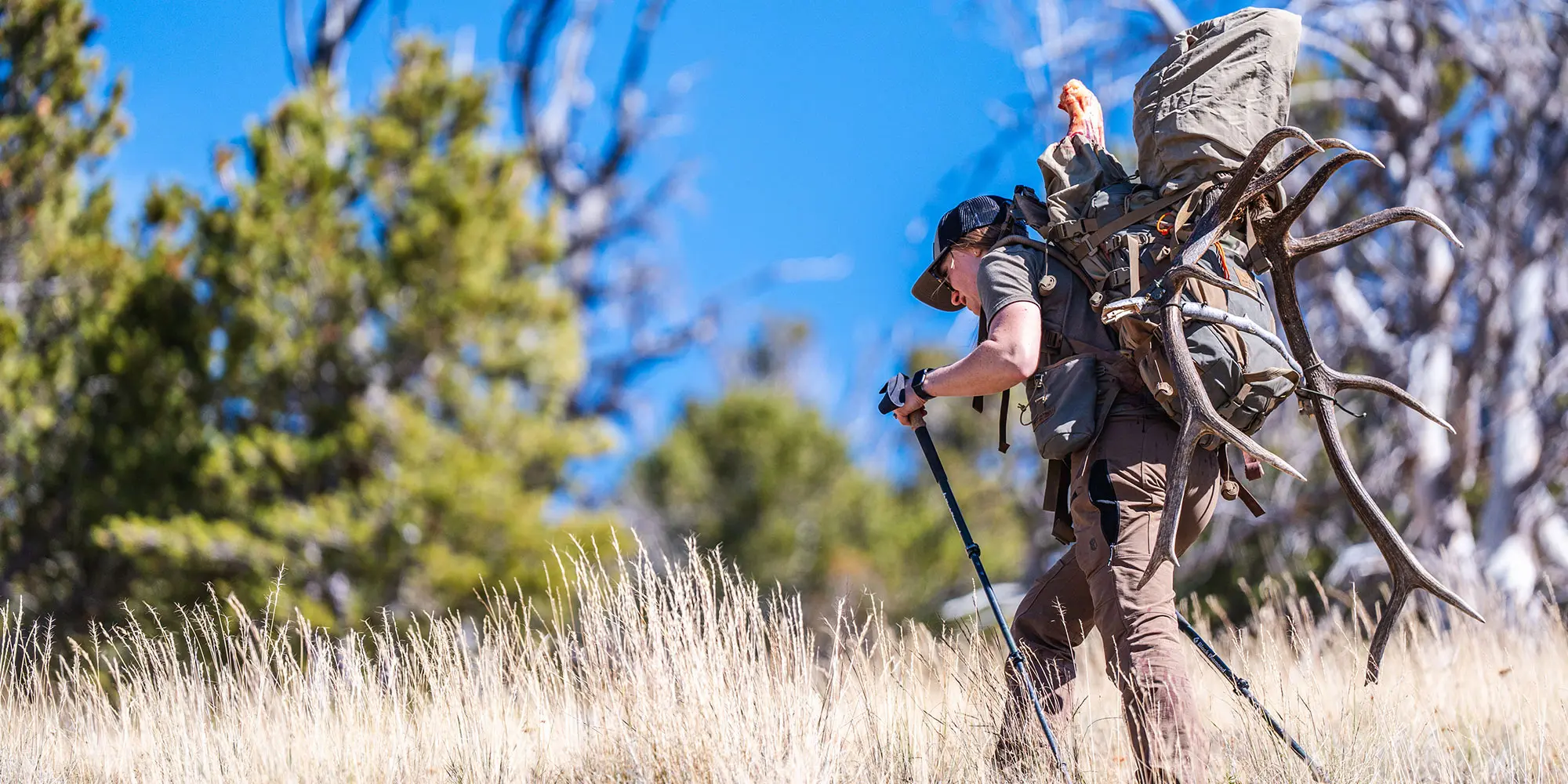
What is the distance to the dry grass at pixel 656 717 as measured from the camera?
3.29 metres

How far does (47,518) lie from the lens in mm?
13719

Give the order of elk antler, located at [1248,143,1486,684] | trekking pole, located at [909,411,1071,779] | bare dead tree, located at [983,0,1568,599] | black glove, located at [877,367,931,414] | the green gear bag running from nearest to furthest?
trekking pole, located at [909,411,1071,779]
elk antler, located at [1248,143,1486,684]
the green gear bag
black glove, located at [877,367,931,414]
bare dead tree, located at [983,0,1568,599]

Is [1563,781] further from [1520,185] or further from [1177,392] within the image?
[1520,185]

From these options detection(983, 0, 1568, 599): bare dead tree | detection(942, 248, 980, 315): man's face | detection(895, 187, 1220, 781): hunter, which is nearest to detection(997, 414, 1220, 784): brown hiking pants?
detection(895, 187, 1220, 781): hunter

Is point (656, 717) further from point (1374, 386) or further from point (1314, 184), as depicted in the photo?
point (1314, 184)

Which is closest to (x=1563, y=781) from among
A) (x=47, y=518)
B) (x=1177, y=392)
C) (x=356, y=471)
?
(x=1177, y=392)

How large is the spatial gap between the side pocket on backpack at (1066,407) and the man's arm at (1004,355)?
3.0 inches

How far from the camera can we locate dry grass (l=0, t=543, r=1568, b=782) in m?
3.29

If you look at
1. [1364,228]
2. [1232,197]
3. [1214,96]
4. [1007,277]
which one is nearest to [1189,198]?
[1232,197]

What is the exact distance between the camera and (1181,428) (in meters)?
3.02

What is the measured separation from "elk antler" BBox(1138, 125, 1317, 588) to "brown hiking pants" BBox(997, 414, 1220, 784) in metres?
0.07

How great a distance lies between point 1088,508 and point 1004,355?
1.46 ft

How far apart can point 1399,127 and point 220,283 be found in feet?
38.4

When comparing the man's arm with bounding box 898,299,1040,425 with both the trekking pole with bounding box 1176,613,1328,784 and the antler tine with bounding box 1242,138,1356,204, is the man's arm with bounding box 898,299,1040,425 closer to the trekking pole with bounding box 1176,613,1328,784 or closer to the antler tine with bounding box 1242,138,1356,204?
the antler tine with bounding box 1242,138,1356,204
